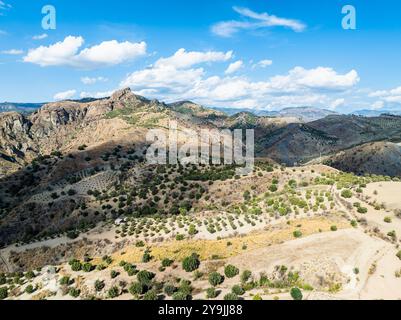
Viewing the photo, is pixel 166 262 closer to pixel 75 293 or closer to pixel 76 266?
pixel 75 293

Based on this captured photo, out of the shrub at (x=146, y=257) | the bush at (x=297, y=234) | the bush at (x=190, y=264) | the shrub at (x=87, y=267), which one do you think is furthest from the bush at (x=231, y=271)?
the shrub at (x=87, y=267)

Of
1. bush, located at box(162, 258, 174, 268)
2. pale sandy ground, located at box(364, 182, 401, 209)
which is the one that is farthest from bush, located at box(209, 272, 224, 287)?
pale sandy ground, located at box(364, 182, 401, 209)

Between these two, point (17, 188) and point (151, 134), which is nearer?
point (17, 188)

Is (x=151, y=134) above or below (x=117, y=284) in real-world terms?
above

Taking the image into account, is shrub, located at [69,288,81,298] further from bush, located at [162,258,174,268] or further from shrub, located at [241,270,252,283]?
shrub, located at [241,270,252,283]

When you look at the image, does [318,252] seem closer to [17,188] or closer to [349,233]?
[349,233]
